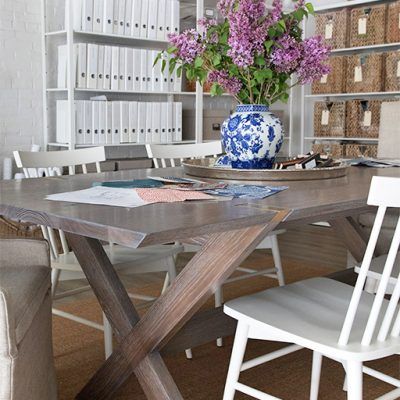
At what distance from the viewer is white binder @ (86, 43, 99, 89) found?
3.97 metres

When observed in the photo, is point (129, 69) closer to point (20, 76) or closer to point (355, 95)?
point (20, 76)

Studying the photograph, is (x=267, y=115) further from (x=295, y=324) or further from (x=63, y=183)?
(x=295, y=324)

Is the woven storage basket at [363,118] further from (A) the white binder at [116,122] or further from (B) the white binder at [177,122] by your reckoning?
(A) the white binder at [116,122]

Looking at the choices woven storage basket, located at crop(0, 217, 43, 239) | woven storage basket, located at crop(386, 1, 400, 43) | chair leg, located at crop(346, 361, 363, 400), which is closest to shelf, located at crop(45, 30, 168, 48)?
woven storage basket, located at crop(0, 217, 43, 239)

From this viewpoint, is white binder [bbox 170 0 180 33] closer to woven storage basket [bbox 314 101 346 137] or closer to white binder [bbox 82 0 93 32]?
white binder [bbox 82 0 93 32]

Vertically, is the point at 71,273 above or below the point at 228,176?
below

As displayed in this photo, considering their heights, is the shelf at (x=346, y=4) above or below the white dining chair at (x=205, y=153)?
above

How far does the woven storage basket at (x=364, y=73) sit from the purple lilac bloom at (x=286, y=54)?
2975 millimetres

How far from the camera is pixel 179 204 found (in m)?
1.42

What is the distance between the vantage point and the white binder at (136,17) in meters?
A: 4.21

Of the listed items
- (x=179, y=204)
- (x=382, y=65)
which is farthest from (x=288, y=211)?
(x=382, y=65)

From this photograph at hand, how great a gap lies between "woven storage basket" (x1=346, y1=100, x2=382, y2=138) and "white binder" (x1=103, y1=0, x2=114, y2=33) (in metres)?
2.04

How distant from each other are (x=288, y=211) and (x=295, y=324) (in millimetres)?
290

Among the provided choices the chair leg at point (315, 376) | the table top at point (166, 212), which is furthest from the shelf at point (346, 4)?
the chair leg at point (315, 376)
